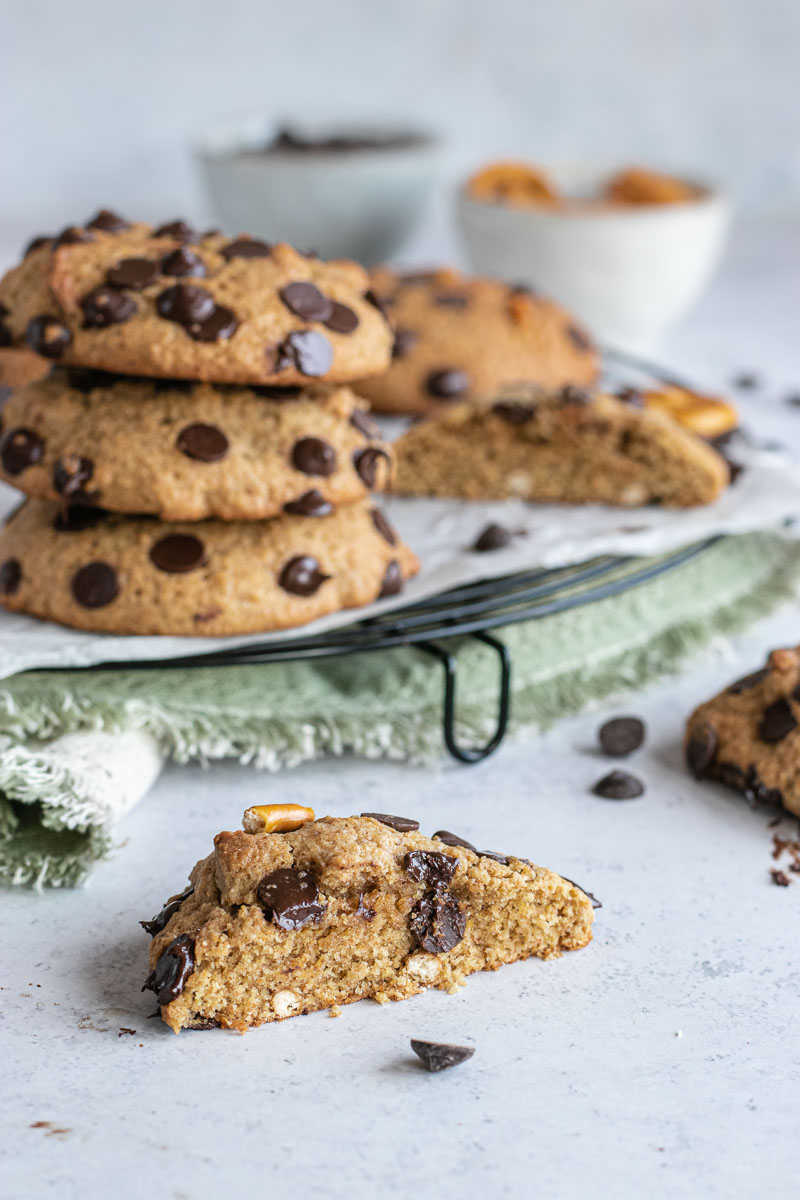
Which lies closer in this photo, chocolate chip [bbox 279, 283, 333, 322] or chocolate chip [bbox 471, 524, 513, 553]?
chocolate chip [bbox 279, 283, 333, 322]

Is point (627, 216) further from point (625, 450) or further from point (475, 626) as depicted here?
point (475, 626)

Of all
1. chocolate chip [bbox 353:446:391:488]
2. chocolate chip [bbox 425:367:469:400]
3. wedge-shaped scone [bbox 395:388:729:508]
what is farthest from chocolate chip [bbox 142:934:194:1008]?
chocolate chip [bbox 425:367:469:400]

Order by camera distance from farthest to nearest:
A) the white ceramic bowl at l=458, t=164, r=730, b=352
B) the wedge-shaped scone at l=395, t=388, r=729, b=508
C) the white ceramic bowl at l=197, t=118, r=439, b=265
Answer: the white ceramic bowl at l=197, t=118, r=439, b=265 → the white ceramic bowl at l=458, t=164, r=730, b=352 → the wedge-shaped scone at l=395, t=388, r=729, b=508

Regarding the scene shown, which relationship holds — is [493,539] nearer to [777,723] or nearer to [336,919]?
[777,723]

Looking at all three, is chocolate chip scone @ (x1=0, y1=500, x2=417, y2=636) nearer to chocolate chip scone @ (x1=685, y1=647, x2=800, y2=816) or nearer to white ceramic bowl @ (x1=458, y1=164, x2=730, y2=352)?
chocolate chip scone @ (x1=685, y1=647, x2=800, y2=816)

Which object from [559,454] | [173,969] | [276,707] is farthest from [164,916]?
[559,454]

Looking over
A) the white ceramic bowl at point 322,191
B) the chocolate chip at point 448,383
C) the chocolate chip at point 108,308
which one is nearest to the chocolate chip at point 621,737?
the chocolate chip at point 108,308
